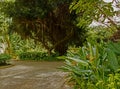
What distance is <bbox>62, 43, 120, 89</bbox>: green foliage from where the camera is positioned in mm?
3717

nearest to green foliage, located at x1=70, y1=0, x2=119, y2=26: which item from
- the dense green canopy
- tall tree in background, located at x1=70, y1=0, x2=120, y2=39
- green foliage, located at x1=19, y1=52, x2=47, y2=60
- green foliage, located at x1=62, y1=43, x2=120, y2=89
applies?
tall tree in background, located at x1=70, y1=0, x2=120, y2=39

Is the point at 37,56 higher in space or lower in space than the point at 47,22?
lower

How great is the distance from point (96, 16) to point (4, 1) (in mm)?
14031

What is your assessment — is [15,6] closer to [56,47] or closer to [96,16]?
[56,47]

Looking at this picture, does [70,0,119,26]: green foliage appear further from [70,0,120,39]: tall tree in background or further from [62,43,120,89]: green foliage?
[62,43,120,89]: green foliage

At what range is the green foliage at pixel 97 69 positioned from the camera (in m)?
3.72

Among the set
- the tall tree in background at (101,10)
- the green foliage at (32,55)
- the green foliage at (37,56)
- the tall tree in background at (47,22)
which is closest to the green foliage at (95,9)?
the tall tree in background at (101,10)

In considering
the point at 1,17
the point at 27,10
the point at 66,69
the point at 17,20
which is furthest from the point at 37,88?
the point at 1,17

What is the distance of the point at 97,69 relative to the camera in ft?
13.1

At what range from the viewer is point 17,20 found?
19.0 metres

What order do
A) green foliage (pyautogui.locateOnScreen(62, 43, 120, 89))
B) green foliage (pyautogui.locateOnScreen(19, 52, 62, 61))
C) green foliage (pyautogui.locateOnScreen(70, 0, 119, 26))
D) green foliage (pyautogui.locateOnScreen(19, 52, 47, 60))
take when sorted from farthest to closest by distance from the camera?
1. green foliage (pyautogui.locateOnScreen(19, 52, 47, 60))
2. green foliage (pyautogui.locateOnScreen(19, 52, 62, 61))
3. green foliage (pyautogui.locateOnScreen(70, 0, 119, 26))
4. green foliage (pyautogui.locateOnScreen(62, 43, 120, 89))

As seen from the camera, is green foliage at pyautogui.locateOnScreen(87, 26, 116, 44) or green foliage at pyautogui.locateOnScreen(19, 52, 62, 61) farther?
green foliage at pyautogui.locateOnScreen(19, 52, 62, 61)

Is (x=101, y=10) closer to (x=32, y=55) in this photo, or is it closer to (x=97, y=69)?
(x=97, y=69)

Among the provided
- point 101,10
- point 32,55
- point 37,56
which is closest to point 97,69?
point 101,10
